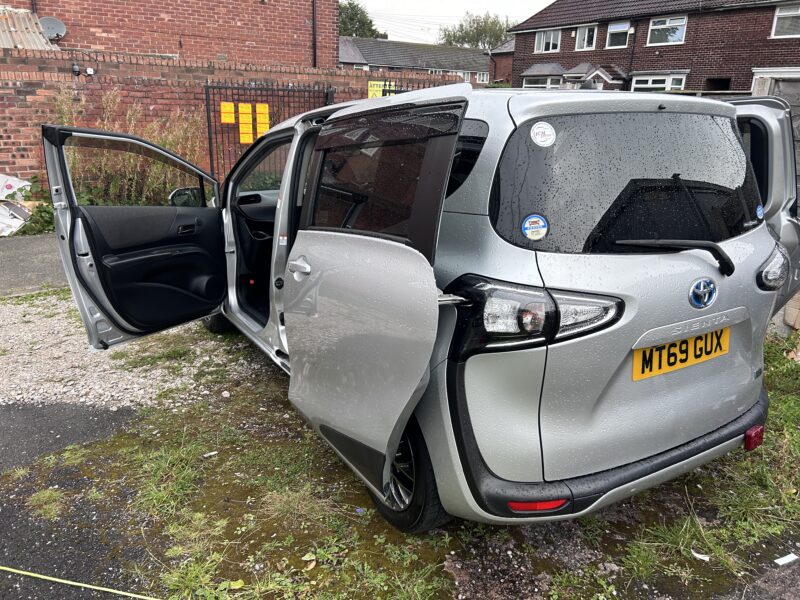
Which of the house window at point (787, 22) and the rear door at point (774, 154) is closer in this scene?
the rear door at point (774, 154)

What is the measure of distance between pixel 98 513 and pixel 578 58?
37.3m

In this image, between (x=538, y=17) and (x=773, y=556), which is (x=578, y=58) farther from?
(x=773, y=556)

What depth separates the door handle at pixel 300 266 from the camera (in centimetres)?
264

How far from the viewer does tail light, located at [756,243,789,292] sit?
2.29m

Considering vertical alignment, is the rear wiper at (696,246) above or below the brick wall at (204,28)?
below

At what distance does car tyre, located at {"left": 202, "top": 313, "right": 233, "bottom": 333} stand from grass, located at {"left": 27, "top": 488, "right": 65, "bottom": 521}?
84.8 inches

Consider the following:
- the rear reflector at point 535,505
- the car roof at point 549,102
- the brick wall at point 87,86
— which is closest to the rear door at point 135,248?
the car roof at point 549,102

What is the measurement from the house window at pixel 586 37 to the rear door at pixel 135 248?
115ft

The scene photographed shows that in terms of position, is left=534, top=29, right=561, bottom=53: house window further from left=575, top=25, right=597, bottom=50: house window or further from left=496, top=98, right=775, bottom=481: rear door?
left=496, top=98, right=775, bottom=481: rear door

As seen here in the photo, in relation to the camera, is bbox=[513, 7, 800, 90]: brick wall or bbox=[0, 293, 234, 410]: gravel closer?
bbox=[0, 293, 234, 410]: gravel

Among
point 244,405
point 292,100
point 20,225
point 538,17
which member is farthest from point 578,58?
point 244,405

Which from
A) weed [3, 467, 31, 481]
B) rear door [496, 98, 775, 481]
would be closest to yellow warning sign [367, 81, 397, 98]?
weed [3, 467, 31, 481]

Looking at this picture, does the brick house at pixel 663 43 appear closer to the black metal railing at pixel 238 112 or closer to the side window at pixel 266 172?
the black metal railing at pixel 238 112

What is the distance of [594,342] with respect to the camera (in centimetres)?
188
